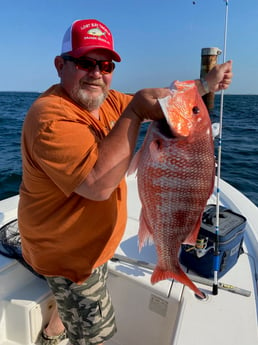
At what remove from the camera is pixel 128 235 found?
3.06 metres

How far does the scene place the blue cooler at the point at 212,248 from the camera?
233 centimetres

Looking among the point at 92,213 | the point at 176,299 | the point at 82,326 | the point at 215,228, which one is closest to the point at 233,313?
the point at 176,299

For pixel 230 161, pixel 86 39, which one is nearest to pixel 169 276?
pixel 86 39

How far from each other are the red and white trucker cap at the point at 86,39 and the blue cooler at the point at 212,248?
1.48 meters

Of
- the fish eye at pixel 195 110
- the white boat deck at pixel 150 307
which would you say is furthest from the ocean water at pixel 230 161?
the fish eye at pixel 195 110

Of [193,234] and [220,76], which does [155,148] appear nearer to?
[193,234]

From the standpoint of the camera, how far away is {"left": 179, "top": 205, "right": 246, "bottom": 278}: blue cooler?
7.64 feet

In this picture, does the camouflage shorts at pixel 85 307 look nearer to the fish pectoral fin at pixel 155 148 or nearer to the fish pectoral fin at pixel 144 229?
the fish pectoral fin at pixel 144 229

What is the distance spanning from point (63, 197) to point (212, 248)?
1252mm

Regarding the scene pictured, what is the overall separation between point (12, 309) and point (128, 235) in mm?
1218

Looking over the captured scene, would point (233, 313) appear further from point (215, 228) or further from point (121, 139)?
point (121, 139)

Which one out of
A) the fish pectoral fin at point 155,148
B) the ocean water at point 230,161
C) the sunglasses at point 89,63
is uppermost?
Answer: the sunglasses at point 89,63

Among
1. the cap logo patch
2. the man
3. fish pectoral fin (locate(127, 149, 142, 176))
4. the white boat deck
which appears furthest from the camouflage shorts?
the cap logo patch

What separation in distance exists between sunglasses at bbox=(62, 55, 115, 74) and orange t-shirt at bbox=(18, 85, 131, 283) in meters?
0.19
